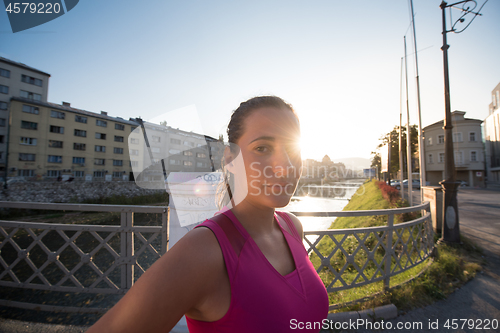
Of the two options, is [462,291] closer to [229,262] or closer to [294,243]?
[294,243]

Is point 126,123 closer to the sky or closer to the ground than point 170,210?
closer to the sky

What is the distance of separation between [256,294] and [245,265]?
115 millimetres

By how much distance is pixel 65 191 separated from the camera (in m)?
28.2

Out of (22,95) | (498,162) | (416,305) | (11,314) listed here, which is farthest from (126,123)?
(498,162)

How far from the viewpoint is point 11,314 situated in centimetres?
313

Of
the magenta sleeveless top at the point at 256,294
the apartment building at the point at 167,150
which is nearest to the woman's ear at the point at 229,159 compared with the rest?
the magenta sleeveless top at the point at 256,294

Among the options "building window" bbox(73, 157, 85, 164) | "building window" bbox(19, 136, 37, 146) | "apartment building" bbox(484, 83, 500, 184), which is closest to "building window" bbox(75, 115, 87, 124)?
"building window" bbox(73, 157, 85, 164)

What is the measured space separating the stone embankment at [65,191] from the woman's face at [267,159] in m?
30.3

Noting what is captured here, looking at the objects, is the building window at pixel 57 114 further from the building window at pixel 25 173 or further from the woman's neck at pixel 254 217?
the woman's neck at pixel 254 217

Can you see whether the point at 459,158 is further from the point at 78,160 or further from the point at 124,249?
the point at 78,160

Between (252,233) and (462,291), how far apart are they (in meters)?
5.05

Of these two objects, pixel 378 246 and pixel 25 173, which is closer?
pixel 378 246

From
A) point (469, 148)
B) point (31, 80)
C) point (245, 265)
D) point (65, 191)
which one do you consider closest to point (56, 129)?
point (31, 80)

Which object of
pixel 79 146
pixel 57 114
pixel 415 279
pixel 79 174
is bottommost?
pixel 415 279
